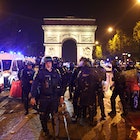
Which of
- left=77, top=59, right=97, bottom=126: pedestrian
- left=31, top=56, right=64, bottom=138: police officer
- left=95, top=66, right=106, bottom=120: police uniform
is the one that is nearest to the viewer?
left=31, top=56, right=64, bottom=138: police officer

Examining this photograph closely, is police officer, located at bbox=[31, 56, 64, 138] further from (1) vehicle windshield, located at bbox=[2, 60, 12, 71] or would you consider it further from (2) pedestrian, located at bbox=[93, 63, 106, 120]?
(1) vehicle windshield, located at bbox=[2, 60, 12, 71]

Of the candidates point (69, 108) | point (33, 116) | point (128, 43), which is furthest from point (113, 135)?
point (128, 43)

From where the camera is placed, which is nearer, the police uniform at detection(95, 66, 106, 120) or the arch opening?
the police uniform at detection(95, 66, 106, 120)

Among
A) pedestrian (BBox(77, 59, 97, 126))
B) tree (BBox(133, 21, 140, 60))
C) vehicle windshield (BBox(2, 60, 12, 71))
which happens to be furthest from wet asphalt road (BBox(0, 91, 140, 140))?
tree (BBox(133, 21, 140, 60))

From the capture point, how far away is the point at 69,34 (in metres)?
57.5

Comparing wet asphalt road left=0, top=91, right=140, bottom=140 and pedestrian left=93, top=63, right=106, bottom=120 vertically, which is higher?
pedestrian left=93, top=63, right=106, bottom=120

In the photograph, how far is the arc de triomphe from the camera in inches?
2164

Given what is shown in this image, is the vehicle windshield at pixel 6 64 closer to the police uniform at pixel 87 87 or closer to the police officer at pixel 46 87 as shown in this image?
the police uniform at pixel 87 87

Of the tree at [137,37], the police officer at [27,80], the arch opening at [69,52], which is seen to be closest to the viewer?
the police officer at [27,80]

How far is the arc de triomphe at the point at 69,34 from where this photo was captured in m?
55.0

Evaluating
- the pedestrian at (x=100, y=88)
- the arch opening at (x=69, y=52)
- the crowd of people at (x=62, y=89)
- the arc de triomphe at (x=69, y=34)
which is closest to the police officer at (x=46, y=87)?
the crowd of people at (x=62, y=89)

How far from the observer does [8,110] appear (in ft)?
38.3

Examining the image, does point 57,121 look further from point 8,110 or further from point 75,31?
point 75,31

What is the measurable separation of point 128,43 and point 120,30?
4236 mm
